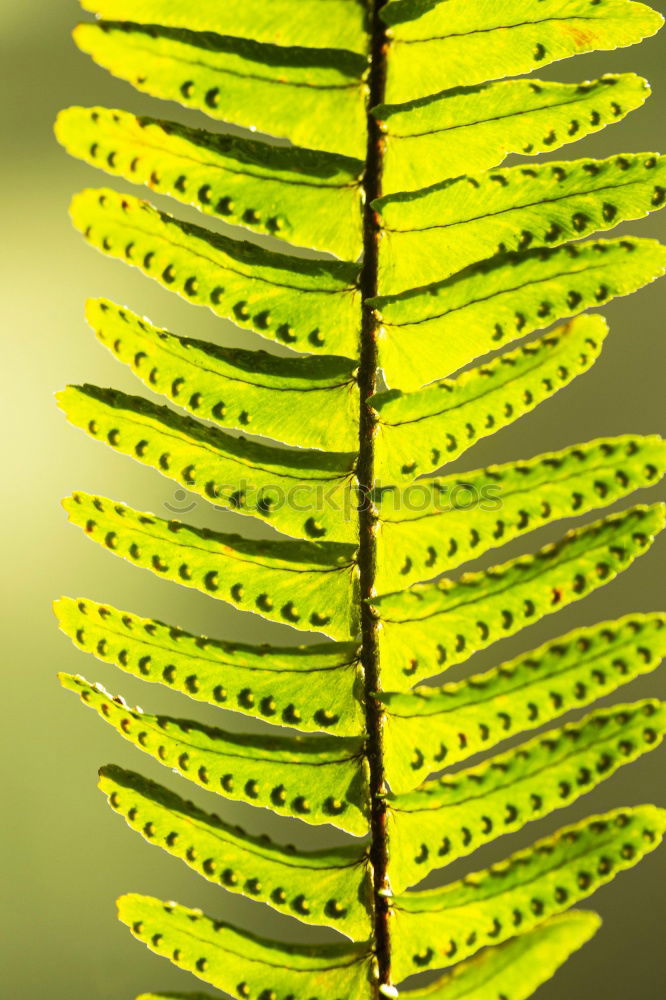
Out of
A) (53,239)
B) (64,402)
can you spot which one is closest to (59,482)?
(53,239)

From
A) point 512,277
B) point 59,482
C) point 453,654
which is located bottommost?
point 453,654

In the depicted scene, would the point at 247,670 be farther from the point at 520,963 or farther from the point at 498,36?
the point at 498,36

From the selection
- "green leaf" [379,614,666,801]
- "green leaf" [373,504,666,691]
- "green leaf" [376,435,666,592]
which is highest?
"green leaf" [376,435,666,592]

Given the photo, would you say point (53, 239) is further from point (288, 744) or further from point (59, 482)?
point (288, 744)

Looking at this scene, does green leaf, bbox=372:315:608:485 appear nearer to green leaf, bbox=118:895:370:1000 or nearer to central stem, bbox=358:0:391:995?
central stem, bbox=358:0:391:995

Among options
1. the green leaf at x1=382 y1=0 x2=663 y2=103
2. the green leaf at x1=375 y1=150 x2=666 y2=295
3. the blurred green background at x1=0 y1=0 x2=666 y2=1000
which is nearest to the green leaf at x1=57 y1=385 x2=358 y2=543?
the green leaf at x1=375 y1=150 x2=666 y2=295

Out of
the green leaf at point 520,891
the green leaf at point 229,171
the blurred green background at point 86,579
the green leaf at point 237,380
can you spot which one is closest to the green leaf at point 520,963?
the green leaf at point 520,891

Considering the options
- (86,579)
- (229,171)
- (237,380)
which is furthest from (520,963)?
(86,579)
